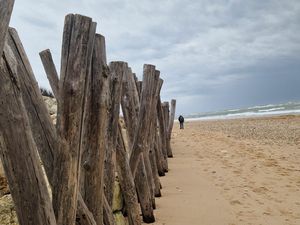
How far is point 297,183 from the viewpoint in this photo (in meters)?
7.27

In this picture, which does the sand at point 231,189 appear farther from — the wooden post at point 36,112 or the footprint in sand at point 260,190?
the wooden post at point 36,112

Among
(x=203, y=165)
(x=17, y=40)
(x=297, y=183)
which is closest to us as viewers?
(x=17, y=40)

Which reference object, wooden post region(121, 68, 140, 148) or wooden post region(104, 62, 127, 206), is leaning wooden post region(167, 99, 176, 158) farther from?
wooden post region(104, 62, 127, 206)

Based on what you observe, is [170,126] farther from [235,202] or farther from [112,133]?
[112,133]

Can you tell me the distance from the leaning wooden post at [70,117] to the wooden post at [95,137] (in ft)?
1.52

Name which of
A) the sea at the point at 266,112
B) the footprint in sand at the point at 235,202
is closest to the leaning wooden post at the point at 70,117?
the footprint in sand at the point at 235,202

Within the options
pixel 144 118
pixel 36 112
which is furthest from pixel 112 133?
pixel 144 118

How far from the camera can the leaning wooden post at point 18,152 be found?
1999mm

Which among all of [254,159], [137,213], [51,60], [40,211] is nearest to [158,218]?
[137,213]

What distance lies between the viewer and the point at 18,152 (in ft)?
6.61

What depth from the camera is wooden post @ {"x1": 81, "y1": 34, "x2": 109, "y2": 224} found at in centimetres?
305

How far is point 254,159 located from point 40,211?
29.6 ft

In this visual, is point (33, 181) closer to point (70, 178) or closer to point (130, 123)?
point (70, 178)

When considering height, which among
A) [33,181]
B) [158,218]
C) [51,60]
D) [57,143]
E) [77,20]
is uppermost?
[77,20]
